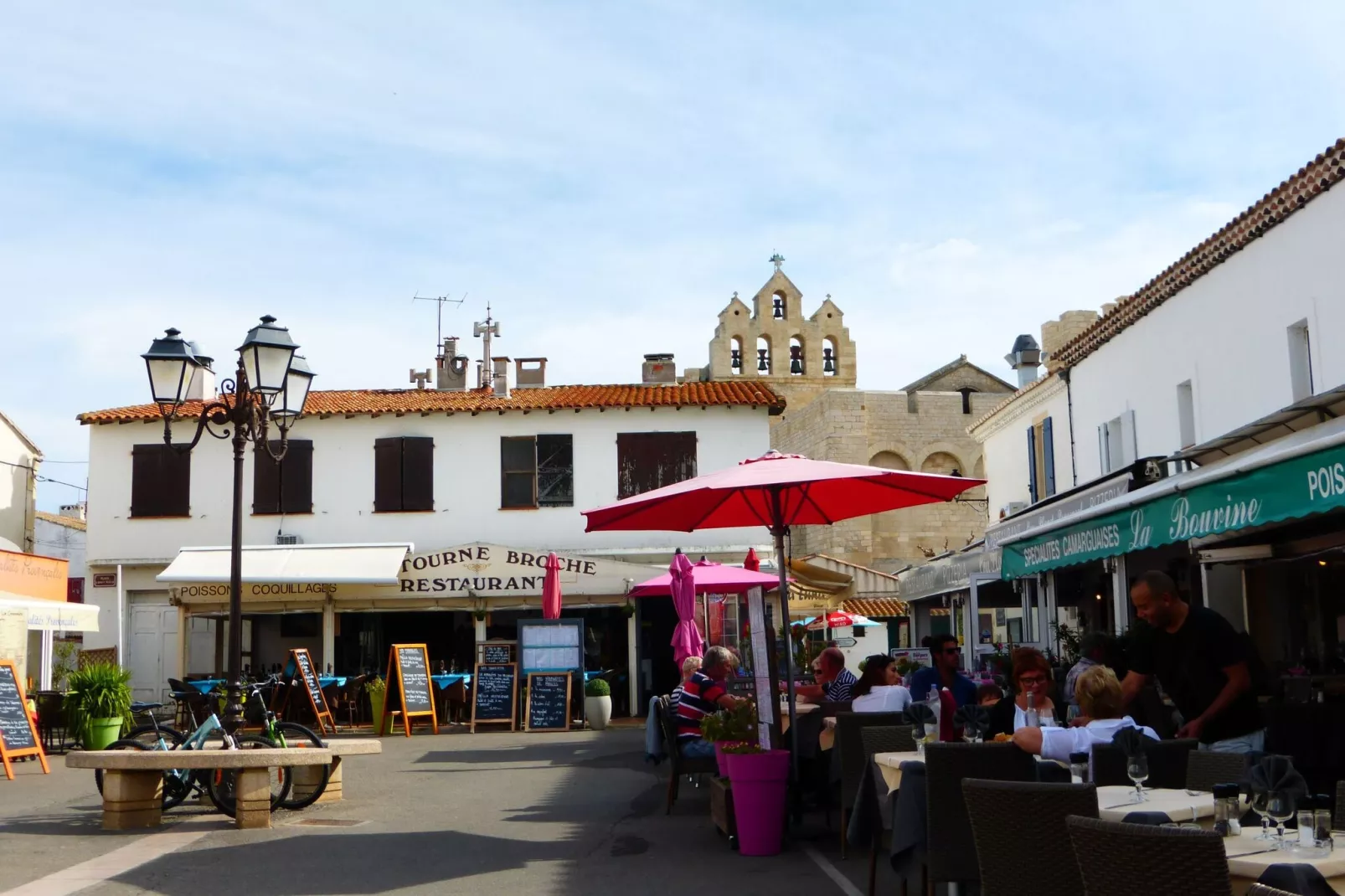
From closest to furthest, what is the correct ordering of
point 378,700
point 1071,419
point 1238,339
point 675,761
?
point 675,761, point 1238,339, point 378,700, point 1071,419

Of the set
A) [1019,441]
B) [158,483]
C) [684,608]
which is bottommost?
[684,608]

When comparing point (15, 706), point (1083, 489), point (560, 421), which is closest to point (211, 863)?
point (15, 706)

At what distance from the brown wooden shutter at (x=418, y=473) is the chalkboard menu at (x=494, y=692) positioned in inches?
205

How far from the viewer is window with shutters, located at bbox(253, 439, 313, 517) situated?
79.5 ft

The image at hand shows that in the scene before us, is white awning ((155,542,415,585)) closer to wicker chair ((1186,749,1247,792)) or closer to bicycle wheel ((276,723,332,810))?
bicycle wheel ((276,723,332,810))

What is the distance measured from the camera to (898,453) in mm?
41781

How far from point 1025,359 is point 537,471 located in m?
10.7

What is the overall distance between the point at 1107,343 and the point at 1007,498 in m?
7.68

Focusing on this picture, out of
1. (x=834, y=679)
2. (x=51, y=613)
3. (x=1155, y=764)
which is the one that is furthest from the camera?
(x=51, y=613)

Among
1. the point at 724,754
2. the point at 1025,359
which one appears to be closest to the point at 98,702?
the point at 724,754

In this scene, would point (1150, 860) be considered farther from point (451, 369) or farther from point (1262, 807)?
point (451, 369)

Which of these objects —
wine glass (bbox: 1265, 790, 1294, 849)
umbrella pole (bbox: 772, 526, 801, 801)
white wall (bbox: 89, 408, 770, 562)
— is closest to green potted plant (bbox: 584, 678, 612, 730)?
white wall (bbox: 89, 408, 770, 562)

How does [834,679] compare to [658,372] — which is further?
[658,372]

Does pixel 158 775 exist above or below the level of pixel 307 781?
above
